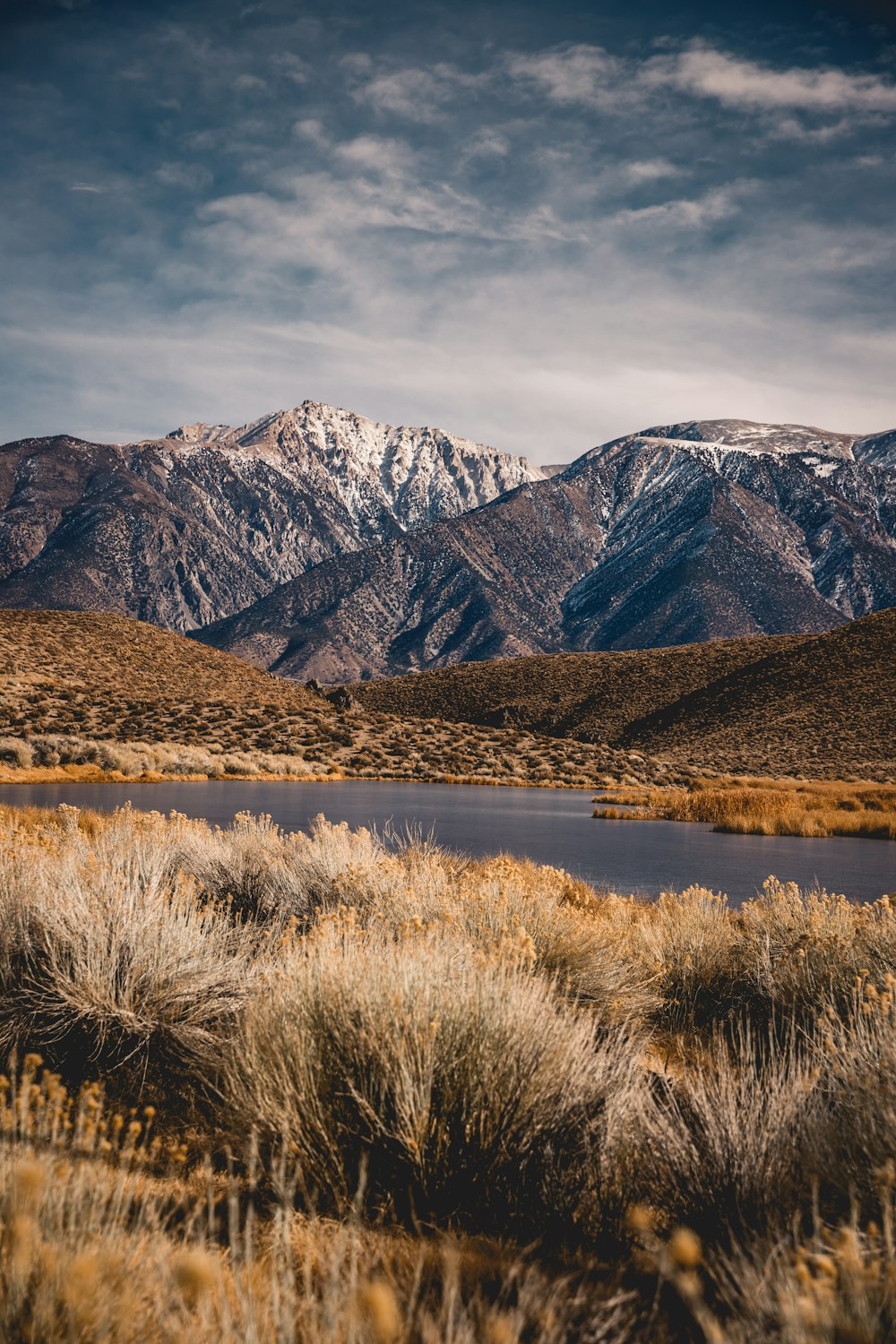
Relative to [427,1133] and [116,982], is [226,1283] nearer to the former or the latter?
[427,1133]

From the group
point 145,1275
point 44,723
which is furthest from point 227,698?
point 145,1275

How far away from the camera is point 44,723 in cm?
3444

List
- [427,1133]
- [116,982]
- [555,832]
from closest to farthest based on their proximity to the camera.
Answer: [427,1133] → [116,982] → [555,832]

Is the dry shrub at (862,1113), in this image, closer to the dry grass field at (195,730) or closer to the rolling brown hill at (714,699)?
the dry grass field at (195,730)

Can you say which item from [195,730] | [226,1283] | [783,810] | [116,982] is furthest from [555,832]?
[195,730]

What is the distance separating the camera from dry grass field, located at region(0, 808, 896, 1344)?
235 centimetres

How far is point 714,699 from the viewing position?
66.0 m

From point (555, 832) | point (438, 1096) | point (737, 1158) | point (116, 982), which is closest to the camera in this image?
point (737, 1158)

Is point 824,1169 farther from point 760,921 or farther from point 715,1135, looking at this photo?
point 760,921

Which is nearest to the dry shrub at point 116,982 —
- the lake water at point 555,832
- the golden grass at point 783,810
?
the lake water at point 555,832

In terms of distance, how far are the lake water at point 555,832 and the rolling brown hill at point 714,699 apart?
25678 mm

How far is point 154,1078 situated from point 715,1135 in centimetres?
322

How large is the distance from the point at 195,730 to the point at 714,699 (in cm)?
4058

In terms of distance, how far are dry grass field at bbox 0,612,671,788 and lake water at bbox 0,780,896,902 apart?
11.9 ft
